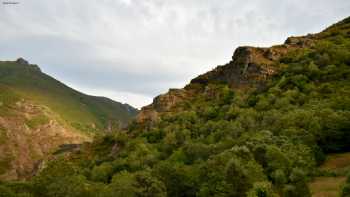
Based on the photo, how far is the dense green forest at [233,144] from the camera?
64.7 m

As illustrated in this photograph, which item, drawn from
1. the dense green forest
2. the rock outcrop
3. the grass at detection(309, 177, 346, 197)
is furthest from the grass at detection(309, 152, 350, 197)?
the rock outcrop

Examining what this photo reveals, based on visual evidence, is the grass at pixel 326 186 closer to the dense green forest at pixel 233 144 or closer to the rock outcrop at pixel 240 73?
the dense green forest at pixel 233 144

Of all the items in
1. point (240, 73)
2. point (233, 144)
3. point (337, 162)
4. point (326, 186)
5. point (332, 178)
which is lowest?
point (326, 186)

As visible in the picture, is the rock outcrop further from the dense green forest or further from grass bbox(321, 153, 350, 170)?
grass bbox(321, 153, 350, 170)

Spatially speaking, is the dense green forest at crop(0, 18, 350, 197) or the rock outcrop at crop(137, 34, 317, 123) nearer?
the dense green forest at crop(0, 18, 350, 197)

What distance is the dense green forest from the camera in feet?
212

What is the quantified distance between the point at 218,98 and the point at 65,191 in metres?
77.0

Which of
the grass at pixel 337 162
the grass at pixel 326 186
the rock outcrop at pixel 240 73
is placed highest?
the rock outcrop at pixel 240 73

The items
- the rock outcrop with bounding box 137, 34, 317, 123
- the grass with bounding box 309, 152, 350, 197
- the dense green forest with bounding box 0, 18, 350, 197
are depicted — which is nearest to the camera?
the grass with bounding box 309, 152, 350, 197

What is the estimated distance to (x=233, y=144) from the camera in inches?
3337

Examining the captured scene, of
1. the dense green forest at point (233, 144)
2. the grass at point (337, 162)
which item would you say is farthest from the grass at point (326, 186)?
the grass at point (337, 162)

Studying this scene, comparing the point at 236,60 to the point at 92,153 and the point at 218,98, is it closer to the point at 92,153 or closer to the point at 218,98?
the point at 218,98

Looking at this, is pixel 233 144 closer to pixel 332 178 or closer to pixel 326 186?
pixel 332 178

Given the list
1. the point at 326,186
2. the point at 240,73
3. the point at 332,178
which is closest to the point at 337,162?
the point at 332,178
